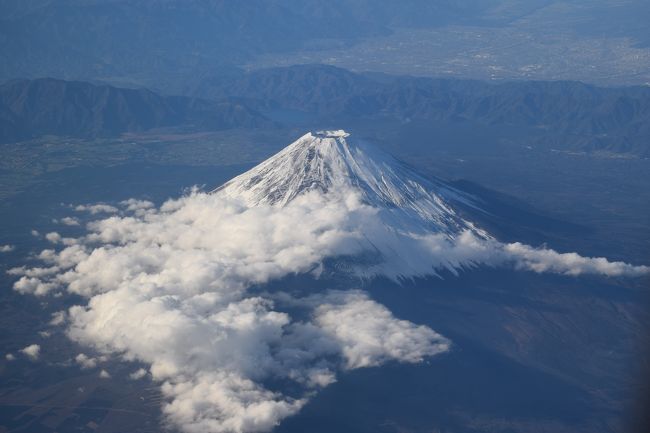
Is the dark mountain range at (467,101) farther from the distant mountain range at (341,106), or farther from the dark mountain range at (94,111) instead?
the dark mountain range at (94,111)

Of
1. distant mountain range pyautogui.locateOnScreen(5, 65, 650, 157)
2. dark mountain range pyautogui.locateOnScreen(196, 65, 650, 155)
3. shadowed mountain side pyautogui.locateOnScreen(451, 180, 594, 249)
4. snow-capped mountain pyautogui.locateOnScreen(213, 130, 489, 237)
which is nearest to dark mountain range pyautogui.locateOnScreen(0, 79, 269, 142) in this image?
distant mountain range pyautogui.locateOnScreen(5, 65, 650, 157)

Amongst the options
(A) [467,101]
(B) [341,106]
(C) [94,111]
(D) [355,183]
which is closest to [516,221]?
(D) [355,183]

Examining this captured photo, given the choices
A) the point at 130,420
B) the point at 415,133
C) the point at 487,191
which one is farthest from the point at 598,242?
the point at 415,133

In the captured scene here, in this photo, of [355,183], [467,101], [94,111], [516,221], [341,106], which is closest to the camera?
[355,183]

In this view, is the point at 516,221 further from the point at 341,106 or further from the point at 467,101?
the point at 467,101

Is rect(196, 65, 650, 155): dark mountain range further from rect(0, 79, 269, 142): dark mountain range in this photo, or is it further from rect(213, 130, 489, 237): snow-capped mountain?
rect(213, 130, 489, 237): snow-capped mountain

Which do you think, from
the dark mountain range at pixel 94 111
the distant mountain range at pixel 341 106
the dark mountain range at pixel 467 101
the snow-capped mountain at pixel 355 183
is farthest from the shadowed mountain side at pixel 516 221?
the dark mountain range at pixel 94 111
